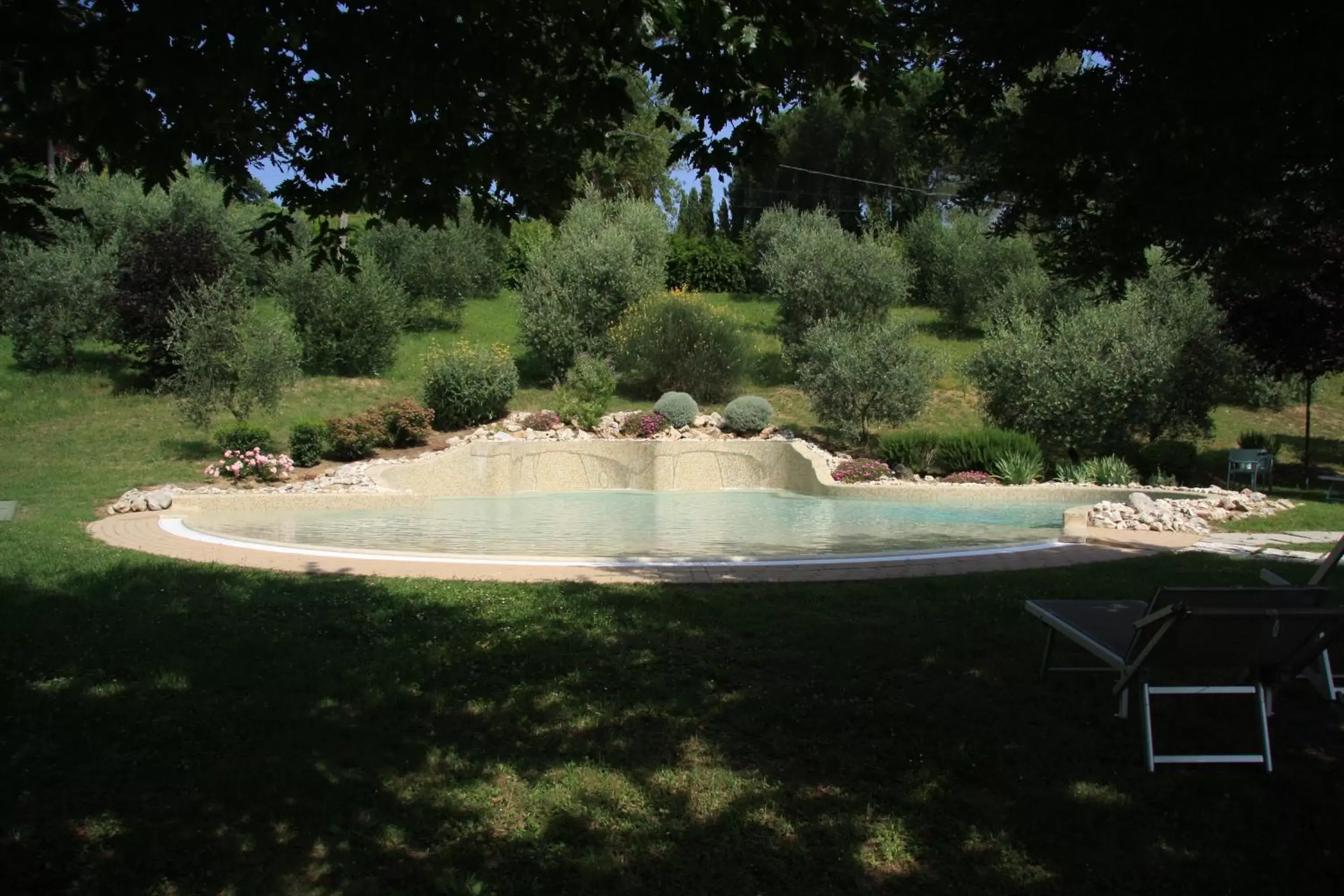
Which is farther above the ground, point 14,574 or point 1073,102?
point 1073,102

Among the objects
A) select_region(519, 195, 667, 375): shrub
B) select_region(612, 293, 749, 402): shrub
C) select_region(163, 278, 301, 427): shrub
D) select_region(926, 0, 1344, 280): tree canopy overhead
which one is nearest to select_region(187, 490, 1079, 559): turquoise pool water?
select_region(163, 278, 301, 427): shrub

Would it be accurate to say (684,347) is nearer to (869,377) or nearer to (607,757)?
(869,377)

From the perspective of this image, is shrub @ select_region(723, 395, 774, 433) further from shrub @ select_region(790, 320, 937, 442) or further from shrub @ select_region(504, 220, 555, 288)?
shrub @ select_region(504, 220, 555, 288)

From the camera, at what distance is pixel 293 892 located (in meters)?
2.81

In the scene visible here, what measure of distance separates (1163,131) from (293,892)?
169 inches

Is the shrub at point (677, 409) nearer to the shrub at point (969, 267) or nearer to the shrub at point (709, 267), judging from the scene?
the shrub at point (969, 267)

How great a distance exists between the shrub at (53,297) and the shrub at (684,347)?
11.4 metres

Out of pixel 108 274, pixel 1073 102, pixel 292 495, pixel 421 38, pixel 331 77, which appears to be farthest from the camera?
pixel 108 274

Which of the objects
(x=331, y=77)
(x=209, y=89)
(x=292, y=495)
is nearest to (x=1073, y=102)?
(x=331, y=77)

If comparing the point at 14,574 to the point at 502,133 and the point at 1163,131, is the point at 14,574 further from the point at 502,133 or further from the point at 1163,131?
the point at 1163,131

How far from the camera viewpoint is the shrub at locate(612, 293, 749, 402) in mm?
22906

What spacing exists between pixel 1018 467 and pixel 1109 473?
140 centimetres

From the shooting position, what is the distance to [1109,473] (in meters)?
15.5

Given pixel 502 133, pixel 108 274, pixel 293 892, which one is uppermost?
pixel 108 274
